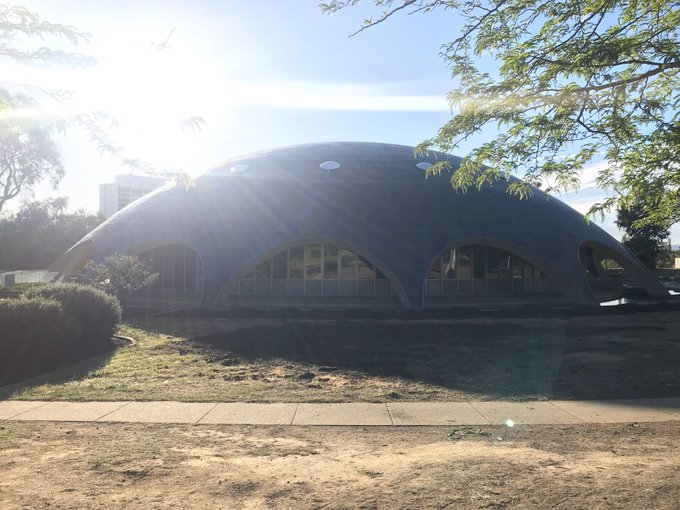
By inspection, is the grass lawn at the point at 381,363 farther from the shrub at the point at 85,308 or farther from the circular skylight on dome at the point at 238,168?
the circular skylight on dome at the point at 238,168

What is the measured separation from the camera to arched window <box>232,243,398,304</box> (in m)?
26.6

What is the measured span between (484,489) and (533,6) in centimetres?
588

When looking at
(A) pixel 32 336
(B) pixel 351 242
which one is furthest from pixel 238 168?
(A) pixel 32 336

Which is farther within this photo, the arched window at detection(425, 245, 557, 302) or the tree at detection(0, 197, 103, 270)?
the tree at detection(0, 197, 103, 270)

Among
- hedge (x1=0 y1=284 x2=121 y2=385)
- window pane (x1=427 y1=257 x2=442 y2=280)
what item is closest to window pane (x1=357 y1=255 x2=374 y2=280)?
window pane (x1=427 y1=257 x2=442 y2=280)

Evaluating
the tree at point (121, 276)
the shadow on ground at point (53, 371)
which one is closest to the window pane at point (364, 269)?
the tree at point (121, 276)

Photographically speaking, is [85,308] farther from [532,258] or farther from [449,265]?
[532,258]

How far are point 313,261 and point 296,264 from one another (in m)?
0.87

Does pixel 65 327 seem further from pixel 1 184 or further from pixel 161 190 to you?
pixel 1 184

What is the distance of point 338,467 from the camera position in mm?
5652

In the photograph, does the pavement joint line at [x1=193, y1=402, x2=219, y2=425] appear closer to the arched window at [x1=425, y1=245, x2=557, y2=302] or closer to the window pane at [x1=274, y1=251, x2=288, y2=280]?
the window pane at [x1=274, y1=251, x2=288, y2=280]

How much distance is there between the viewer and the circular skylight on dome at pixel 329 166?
99.1 ft

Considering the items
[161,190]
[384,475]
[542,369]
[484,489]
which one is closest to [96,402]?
[384,475]

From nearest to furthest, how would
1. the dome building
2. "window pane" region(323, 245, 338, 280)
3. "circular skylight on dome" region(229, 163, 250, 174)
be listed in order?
the dome building, "window pane" region(323, 245, 338, 280), "circular skylight on dome" region(229, 163, 250, 174)
